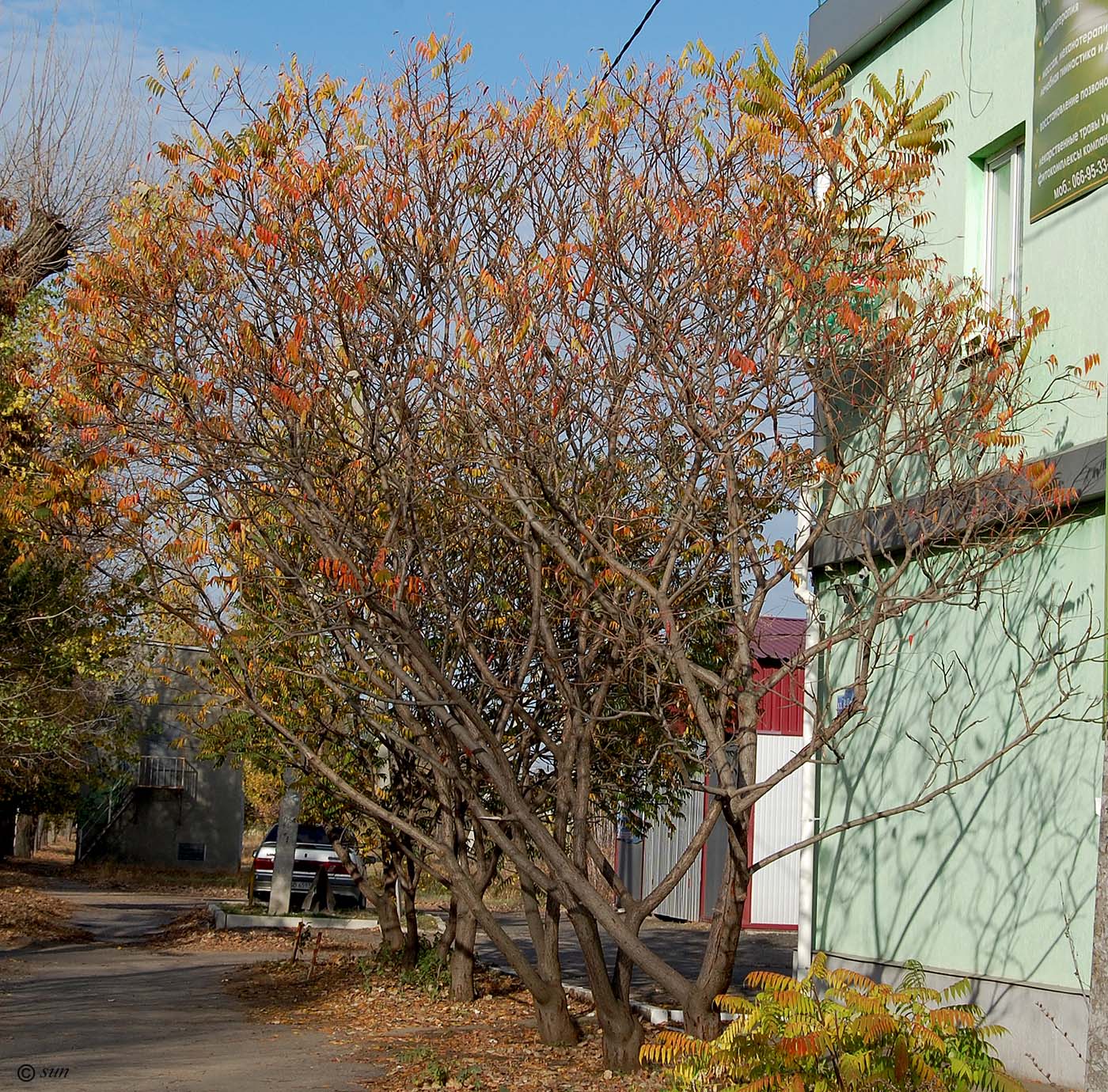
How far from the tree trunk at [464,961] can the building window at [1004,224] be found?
24.1 feet

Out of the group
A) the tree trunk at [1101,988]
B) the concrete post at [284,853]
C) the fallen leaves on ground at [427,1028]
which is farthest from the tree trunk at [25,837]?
the tree trunk at [1101,988]

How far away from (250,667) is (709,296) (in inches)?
218

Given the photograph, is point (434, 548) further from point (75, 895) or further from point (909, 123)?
point (75, 895)

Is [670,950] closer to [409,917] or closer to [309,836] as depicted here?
[409,917]

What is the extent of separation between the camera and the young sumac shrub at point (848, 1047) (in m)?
5.82

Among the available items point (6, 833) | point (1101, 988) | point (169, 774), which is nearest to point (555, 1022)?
point (1101, 988)

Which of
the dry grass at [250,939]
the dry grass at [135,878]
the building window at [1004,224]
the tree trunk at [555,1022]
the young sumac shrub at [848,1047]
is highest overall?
the building window at [1004,224]

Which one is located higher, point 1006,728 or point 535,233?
point 535,233

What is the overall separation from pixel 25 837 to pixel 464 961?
41.8m

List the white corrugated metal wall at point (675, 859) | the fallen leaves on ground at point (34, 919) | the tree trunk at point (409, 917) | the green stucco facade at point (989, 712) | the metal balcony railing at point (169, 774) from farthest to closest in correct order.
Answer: the metal balcony railing at point (169, 774) → the white corrugated metal wall at point (675, 859) → the fallen leaves on ground at point (34, 919) → the tree trunk at point (409, 917) → the green stucco facade at point (989, 712)

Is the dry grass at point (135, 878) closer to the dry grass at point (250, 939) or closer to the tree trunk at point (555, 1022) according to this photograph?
the dry grass at point (250, 939)

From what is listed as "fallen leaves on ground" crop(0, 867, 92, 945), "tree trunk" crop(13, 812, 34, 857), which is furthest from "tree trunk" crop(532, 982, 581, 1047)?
"tree trunk" crop(13, 812, 34, 857)

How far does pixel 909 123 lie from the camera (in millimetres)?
9820

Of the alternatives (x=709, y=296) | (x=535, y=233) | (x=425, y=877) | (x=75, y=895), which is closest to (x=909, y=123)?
(x=709, y=296)
